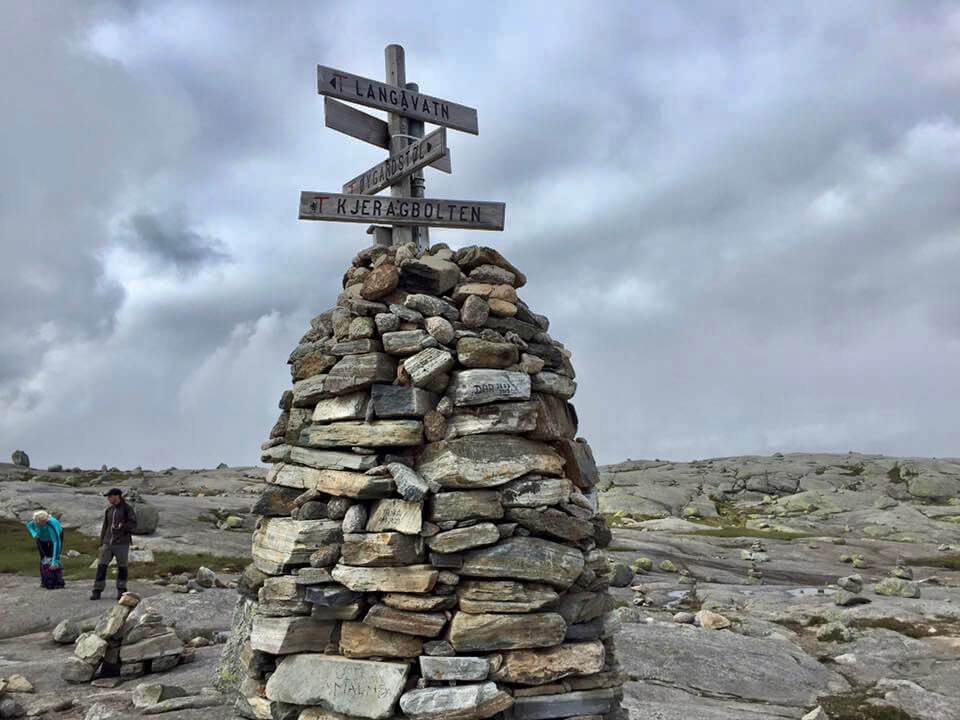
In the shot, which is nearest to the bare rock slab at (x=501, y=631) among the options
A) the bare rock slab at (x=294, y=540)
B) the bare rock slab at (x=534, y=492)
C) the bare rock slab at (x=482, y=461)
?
the bare rock slab at (x=534, y=492)

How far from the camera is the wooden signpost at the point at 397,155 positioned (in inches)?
425

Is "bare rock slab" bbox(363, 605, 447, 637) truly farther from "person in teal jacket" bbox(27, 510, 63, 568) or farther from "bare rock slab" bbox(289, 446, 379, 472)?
"person in teal jacket" bbox(27, 510, 63, 568)

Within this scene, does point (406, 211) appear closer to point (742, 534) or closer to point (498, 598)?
point (498, 598)

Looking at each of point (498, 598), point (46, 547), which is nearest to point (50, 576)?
point (46, 547)

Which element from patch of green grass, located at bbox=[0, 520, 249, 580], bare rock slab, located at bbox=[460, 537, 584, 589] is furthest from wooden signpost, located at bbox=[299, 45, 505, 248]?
patch of green grass, located at bbox=[0, 520, 249, 580]

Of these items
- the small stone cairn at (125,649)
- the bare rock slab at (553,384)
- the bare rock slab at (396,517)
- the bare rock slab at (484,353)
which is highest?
the bare rock slab at (484,353)

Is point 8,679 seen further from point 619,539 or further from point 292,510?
point 619,539

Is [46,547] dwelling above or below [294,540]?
below

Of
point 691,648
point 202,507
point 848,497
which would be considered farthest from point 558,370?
point 848,497

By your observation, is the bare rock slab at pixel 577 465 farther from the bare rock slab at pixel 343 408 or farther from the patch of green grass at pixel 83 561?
the patch of green grass at pixel 83 561

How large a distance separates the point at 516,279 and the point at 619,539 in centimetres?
4164

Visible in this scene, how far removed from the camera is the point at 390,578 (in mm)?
8758

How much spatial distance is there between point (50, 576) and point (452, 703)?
24.8 meters

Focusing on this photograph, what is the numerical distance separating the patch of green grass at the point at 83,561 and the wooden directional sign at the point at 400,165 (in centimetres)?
2427
